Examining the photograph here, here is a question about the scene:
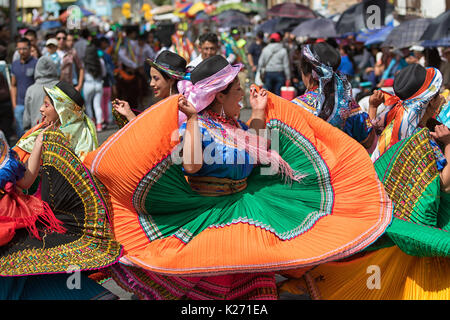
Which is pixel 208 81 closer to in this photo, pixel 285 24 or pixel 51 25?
pixel 285 24

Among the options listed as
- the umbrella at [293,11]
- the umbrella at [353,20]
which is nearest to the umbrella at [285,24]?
the umbrella at [293,11]

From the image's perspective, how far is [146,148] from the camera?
329 centimetres

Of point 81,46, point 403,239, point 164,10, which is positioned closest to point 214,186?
point 403,239

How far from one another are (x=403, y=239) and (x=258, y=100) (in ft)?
3.59

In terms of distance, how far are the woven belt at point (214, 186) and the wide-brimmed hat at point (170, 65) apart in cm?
118

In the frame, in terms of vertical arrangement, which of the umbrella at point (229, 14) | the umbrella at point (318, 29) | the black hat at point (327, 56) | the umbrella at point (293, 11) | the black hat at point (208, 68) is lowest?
the umbrella at point (229, 14)

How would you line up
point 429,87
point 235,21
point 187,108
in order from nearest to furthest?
point 187,108 → point 429,87 → point 235,21

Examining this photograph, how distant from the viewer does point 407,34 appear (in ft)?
34.2

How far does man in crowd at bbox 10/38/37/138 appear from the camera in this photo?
347 inches

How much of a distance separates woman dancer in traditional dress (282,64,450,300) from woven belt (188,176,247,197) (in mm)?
684

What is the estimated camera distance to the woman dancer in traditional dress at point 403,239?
3.48m

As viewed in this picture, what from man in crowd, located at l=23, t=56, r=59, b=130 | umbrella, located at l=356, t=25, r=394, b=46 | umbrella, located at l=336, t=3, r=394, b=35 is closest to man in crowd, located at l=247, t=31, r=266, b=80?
umbrella, located at l=336, t=3, r=394, b=35

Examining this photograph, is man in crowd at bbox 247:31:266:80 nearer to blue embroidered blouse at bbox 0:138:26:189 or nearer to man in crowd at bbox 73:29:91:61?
man in crowd at bbox 73:29:91:61

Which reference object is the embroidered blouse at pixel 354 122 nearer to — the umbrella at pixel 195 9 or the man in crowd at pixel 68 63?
the man in crowd at pixel 68 63
